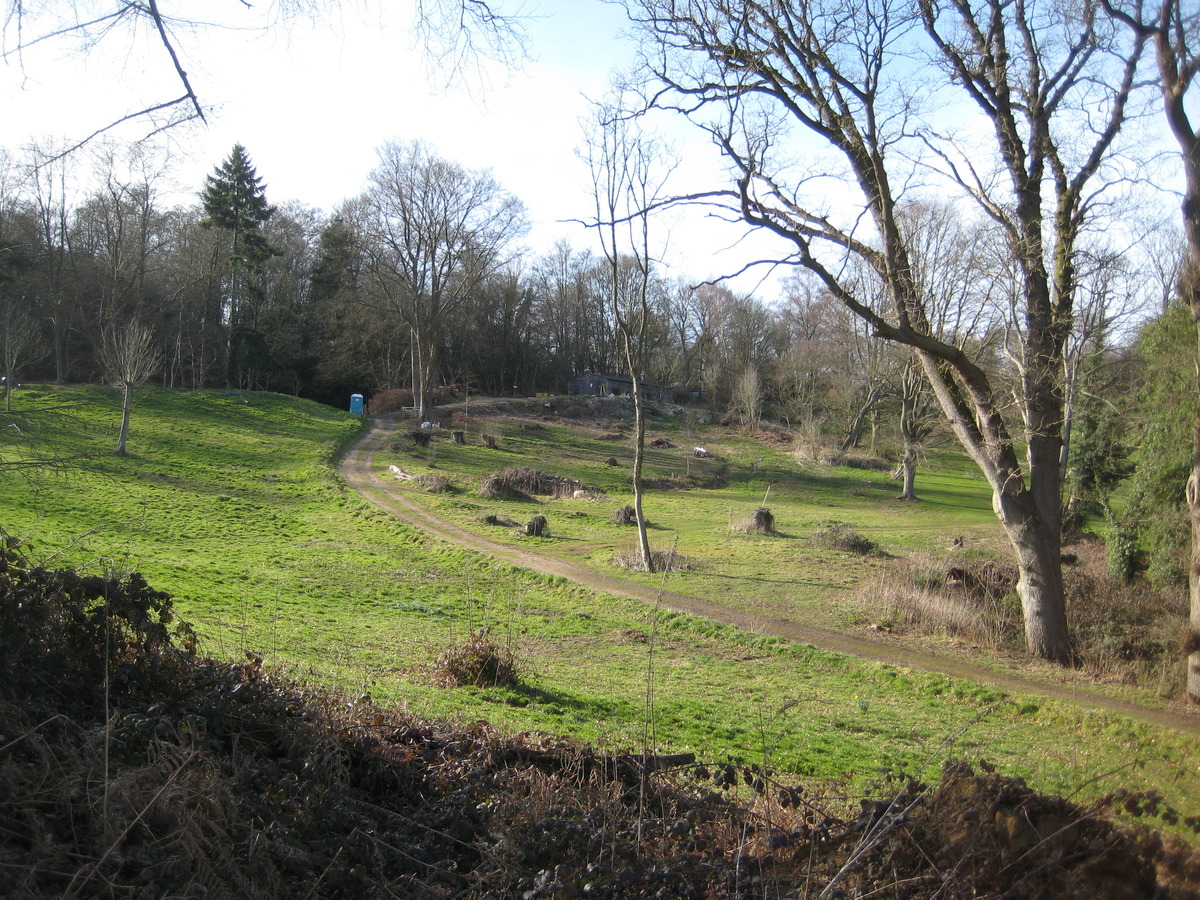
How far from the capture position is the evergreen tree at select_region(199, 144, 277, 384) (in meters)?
53.2

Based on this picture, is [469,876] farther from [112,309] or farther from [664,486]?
[112,309]

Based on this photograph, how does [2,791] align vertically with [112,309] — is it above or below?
below

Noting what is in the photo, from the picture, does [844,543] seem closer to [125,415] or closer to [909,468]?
[909,468]

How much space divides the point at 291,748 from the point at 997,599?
47.8ft

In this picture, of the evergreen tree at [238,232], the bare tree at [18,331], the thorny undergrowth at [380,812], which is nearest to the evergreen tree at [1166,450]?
the thorny undergrowth at [380,812]

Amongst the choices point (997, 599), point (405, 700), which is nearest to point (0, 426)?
point (405, 700)

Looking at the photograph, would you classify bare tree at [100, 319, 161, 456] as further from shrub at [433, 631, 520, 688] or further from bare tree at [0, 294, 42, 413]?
shrub at [433, 631, 520, 688]

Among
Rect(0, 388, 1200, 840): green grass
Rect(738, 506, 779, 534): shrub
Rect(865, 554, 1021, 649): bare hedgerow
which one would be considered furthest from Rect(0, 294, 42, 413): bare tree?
Rect(865, 554, 1021, 649): bare hedgerow

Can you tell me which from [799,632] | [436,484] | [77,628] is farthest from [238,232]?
[77,628]

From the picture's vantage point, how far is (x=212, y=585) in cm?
1511

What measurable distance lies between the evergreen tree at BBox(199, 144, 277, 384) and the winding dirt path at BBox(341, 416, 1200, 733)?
32.4 m

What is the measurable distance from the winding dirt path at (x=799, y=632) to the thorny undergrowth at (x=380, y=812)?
516 cm

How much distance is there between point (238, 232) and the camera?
177 ft

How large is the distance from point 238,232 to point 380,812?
56.7 metres
